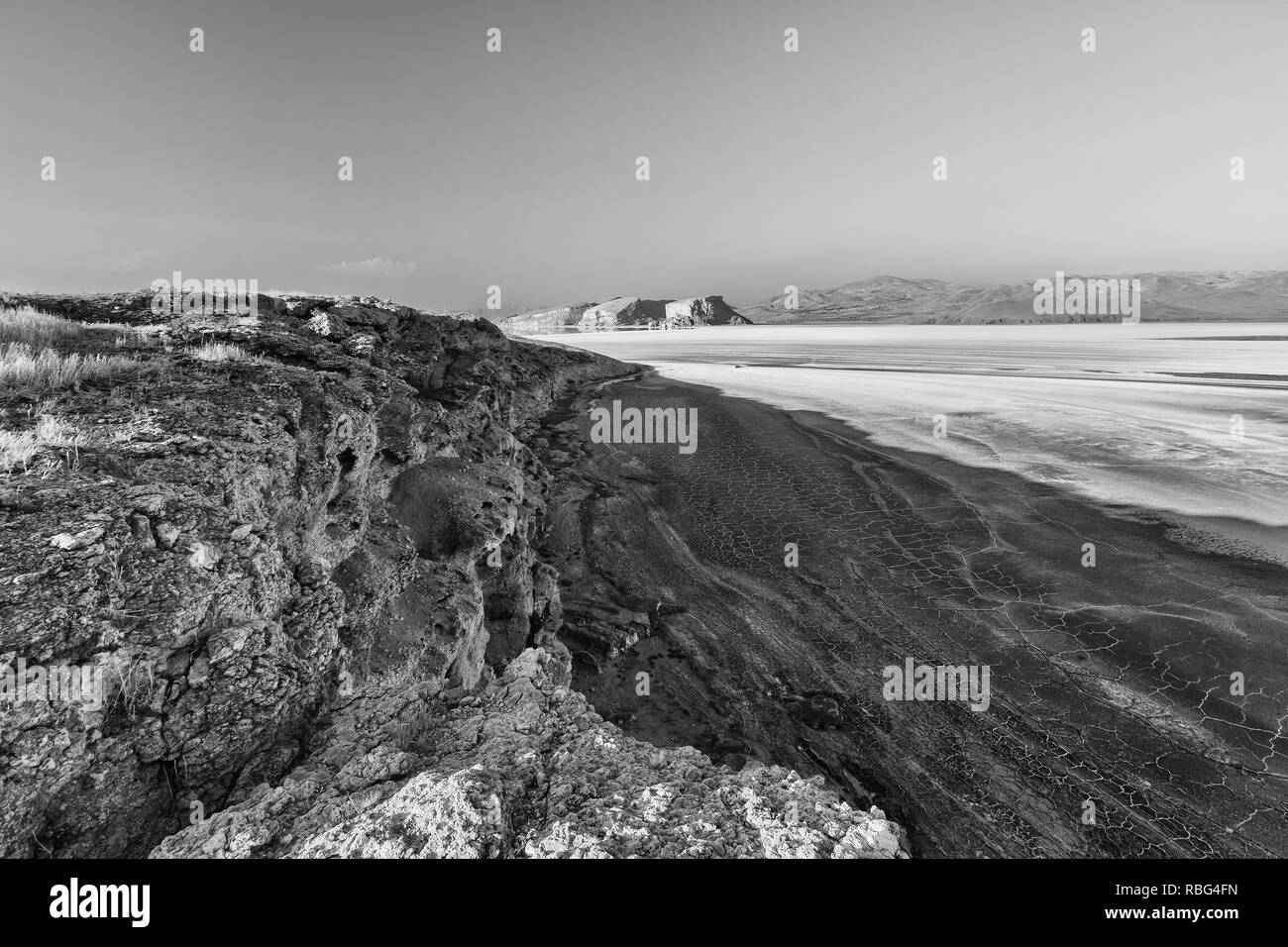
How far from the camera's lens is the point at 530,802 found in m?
3.00

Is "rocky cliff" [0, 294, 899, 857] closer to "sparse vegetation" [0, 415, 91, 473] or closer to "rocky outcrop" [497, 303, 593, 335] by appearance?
"sparse vegetation" [0, 415, 91, 473]

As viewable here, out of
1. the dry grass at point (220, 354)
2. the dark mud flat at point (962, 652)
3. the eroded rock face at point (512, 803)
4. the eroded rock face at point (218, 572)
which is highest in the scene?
the dry grass at point (220, 354)

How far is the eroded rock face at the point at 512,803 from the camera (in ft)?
8.66

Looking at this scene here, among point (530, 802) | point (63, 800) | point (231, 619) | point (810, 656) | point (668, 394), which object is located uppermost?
point (668, 394)

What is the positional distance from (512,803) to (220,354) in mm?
6397

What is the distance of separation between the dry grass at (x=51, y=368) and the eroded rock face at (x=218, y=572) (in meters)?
0.15

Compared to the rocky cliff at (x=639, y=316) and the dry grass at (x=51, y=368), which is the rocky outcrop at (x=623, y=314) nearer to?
the rocky cliff at (x=639, y=316)

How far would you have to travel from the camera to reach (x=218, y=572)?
3498 millimetres

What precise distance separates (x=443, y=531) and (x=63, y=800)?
5.01 meters

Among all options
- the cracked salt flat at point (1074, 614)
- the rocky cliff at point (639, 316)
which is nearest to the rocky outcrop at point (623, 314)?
the rocky cliff at point (639, 316)

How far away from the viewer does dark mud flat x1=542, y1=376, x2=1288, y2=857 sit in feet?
15.8

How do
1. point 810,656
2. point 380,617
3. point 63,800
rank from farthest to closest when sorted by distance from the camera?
point 810,656 < point 380,617 < point 63,800

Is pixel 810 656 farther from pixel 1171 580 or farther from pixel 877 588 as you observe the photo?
pixel 1171 580
